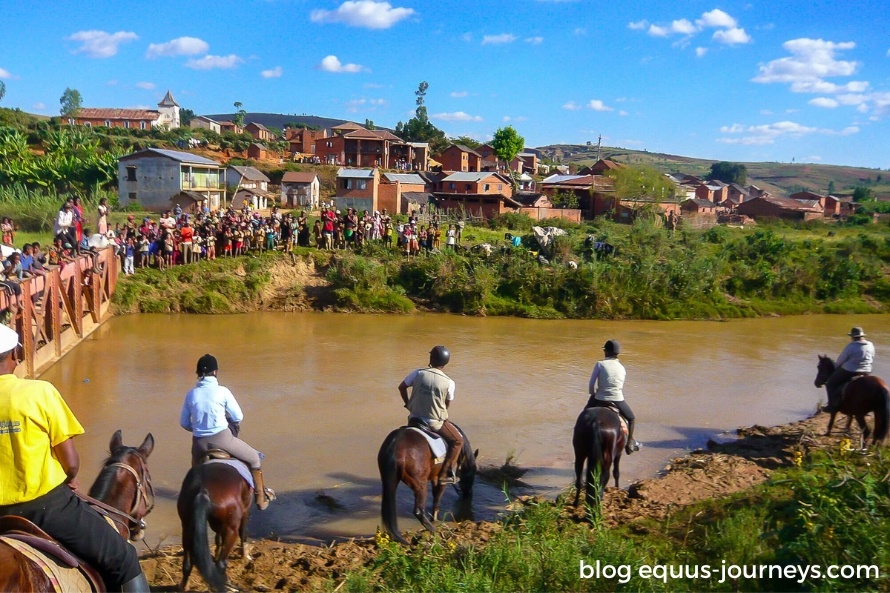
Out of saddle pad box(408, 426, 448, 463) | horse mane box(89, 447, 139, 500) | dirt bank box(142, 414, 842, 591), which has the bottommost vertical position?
dirt bank box(142, 414, 842, 591)

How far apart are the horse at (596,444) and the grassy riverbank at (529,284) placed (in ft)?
53.9

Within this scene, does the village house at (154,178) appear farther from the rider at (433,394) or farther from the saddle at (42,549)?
the saddle at (42,549)

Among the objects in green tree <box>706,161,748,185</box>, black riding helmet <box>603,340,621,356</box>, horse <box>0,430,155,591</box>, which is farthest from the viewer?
green tree <box>706,161,748,185</box>

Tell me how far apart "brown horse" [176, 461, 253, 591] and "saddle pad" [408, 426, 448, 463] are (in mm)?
2033

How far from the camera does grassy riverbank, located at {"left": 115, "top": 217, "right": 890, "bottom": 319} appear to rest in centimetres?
2325

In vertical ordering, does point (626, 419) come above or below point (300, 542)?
above

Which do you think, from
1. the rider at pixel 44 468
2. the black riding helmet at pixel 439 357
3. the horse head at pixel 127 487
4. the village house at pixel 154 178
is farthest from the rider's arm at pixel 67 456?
the village house at pixel 154 178

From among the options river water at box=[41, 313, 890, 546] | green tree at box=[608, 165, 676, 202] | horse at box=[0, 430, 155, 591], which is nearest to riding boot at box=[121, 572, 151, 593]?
horse at box=[0, 430, 155, 591]

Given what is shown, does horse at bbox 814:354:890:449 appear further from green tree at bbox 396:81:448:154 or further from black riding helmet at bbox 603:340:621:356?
green tree at bbox 396:81:448:154

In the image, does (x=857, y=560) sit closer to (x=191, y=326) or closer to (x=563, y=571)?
(x=563, y=571)

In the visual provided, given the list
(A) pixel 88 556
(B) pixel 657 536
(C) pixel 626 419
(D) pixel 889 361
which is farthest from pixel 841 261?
(A) pixel 88 556

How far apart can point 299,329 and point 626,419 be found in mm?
13811

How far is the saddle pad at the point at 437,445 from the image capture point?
25.2ft

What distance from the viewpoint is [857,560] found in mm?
4902
